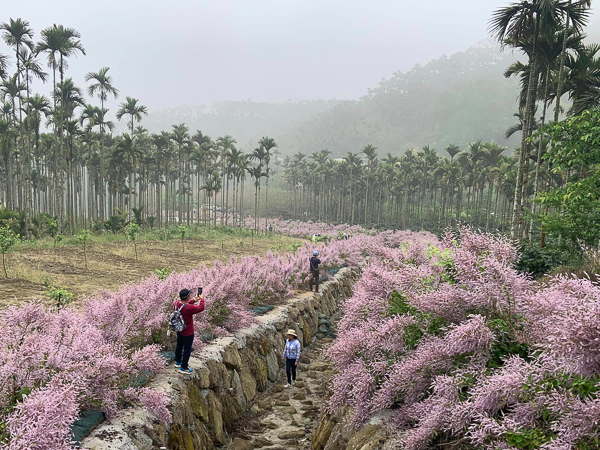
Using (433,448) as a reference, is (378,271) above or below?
above

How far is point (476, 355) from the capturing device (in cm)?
413

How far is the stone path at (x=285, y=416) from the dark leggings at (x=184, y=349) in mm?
1755

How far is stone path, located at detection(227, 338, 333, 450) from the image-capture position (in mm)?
7261

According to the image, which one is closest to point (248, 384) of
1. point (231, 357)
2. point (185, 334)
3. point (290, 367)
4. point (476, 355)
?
point (231, 357)

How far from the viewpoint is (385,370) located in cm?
529

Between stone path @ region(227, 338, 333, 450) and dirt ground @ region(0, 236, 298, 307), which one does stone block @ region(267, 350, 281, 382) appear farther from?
dirt ground @ region(0, 236, 298, 307)

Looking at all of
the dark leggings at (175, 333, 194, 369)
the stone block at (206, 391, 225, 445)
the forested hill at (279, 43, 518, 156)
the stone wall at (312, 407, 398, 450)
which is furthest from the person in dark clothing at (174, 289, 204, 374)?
the forested hill at (279, 43, 518, 156)

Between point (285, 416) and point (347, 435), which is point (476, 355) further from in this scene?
point (285, 416)

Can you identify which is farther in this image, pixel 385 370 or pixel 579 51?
pixel 579 51

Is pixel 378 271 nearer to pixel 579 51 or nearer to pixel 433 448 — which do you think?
pixel 433 448

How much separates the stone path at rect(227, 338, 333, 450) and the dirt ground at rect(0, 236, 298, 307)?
5.39 metres

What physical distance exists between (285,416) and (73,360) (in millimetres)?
5141

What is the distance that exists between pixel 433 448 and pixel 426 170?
6624 cm

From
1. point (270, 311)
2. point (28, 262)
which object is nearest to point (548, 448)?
point (270, 311)
